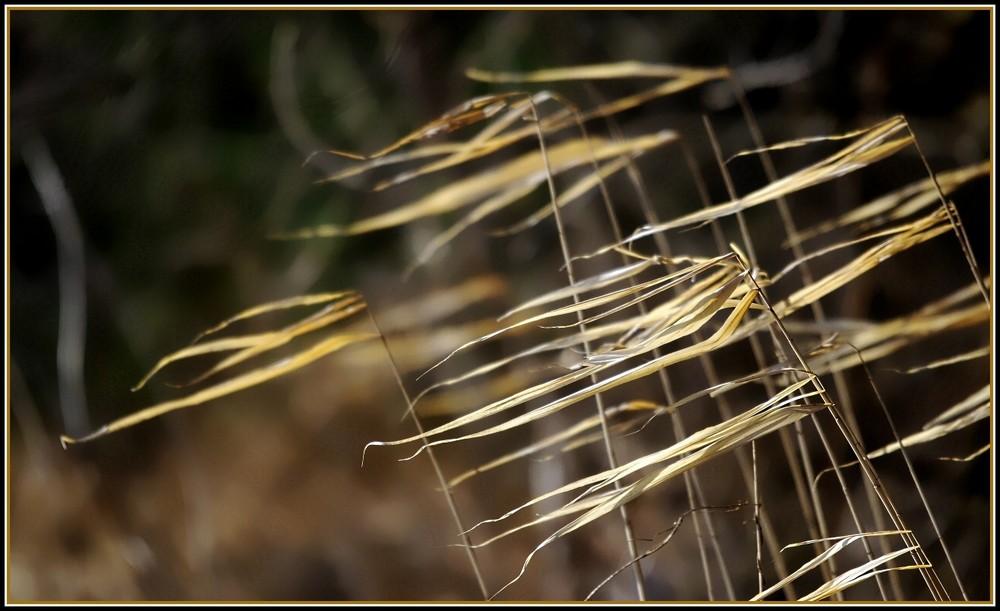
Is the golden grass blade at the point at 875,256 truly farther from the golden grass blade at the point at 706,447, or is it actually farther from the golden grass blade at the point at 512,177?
the golden grass blade at the point at 512,177

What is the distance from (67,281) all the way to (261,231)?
215 mm

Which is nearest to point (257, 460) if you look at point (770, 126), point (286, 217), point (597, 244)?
point (286, 217)

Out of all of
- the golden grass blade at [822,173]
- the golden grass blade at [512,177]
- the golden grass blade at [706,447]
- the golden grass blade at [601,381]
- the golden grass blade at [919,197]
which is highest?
the golden grass blade at [512,177]

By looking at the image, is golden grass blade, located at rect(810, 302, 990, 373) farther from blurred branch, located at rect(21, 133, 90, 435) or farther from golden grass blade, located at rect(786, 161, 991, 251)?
blurred branch, located at rect(21, 133, 90, 435)

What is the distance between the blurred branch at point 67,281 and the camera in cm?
76

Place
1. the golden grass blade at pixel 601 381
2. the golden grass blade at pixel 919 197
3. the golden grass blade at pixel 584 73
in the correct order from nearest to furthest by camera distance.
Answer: the golden grass blade at pixel 601 381 < the golden grass blade at pixel 919 197 < the golden grass blade at pixel 584 73

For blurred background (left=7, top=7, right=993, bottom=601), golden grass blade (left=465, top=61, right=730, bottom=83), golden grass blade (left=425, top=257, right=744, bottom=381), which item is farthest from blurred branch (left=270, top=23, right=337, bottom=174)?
golden grass blade (left=425, top=257, right=744, bottom=381)

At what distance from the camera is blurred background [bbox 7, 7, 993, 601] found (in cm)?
74

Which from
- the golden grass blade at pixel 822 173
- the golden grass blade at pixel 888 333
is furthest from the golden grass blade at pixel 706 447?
the golden grass blade at pixel 888 333

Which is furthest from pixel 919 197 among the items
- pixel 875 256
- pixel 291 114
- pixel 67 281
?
pixel 67 281

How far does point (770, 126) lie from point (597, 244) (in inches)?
9.0

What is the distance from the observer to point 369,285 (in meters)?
0.89

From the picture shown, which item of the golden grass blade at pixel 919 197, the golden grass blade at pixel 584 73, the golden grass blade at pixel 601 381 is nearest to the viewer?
the golden grass blade at pixel 601 381

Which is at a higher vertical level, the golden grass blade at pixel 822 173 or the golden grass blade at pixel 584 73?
the golden grass blade at pixel 584 73
